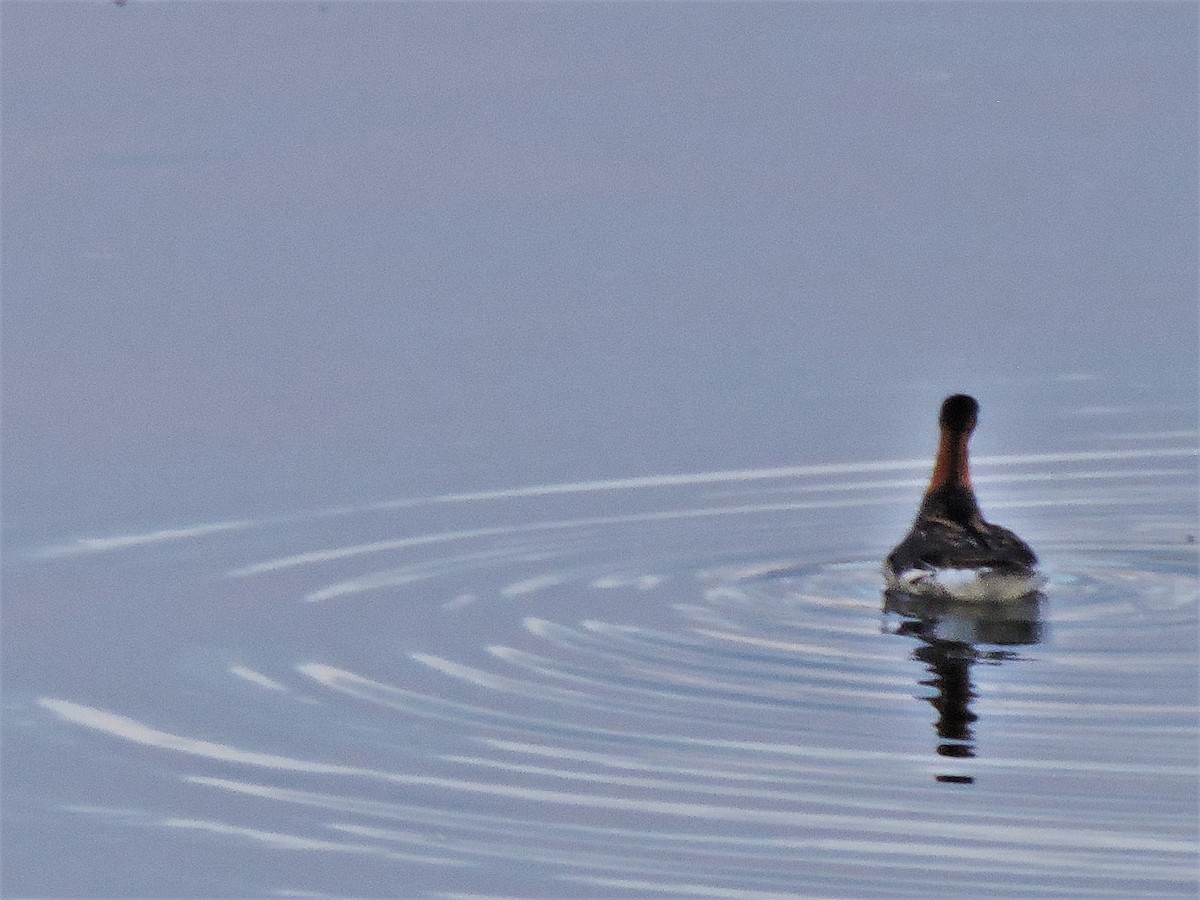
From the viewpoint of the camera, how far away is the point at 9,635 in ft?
47.0

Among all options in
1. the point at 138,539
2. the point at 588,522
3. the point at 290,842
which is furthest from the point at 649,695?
the point at 138,539

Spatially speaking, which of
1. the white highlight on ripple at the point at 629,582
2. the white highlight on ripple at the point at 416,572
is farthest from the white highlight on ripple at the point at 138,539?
the white highlight on ripple at the point at 629,582

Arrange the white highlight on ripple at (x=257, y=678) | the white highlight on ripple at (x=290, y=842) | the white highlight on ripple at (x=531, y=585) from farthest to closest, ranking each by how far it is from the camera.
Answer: the white highlight on ripple at (x=531, y=585) → the white highlight on ripple at (x=257, y=678) → the white highlight on ripple at (x=290, y=842)

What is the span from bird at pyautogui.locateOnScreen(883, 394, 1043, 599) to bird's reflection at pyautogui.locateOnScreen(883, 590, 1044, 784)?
0.21 feet

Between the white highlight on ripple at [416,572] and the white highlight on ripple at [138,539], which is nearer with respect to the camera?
the white highlight on ripple at [416,572]

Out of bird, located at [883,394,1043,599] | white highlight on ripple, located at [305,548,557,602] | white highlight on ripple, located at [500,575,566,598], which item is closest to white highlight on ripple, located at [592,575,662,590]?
white highlight on ripple, located at [500,575,566,598]

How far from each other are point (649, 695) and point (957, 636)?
6.52ft

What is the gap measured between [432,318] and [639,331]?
1324 millimetres

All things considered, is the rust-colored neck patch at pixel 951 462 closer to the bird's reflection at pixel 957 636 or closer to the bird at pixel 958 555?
the bird at pixel 958 555

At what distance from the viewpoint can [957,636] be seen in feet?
47.1

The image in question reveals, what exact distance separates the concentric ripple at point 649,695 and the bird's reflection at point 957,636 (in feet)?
0.08

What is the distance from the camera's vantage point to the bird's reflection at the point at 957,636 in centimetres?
1290

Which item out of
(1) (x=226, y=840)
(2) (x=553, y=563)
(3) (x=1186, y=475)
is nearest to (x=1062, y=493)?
(3) (x=1186, y=475)

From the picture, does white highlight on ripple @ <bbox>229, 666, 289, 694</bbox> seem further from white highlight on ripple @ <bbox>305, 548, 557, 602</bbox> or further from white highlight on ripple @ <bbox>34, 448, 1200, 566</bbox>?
white highlight on ripple @ <bbox>34, 448, 1200, 566</bbox>
